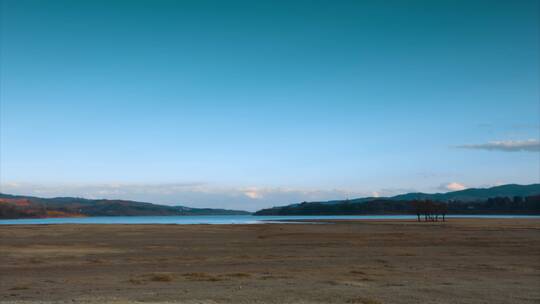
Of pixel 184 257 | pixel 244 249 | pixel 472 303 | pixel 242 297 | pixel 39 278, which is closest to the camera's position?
pixel 472 303

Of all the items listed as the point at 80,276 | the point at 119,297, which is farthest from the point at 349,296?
A: the point at 80,276

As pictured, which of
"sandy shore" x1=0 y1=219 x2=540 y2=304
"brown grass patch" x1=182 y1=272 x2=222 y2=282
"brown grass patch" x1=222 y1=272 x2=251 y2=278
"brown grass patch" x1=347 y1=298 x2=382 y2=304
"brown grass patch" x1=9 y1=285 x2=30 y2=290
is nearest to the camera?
"brown grass patch" x1=347 y1=298 x2=382 y2=304

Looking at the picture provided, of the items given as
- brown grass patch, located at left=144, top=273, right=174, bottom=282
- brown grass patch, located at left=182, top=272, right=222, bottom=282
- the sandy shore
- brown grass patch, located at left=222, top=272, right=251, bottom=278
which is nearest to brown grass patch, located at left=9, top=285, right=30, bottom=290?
the sandy shore

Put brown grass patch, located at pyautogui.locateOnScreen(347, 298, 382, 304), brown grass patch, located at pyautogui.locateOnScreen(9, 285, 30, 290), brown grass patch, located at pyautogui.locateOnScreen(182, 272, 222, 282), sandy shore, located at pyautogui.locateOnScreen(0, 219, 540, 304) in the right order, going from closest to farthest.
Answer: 1. brown grass patch, located at pyautogui.locateOnScreen(347, 298, 382, 304)
2. sandy shore, located at pyautogui.locateOnScreen(0, 219, 540, 304)
3. brown grass patch, located at pyautogui.locateOnScreen(9, 285, 30, 290)
4. brown grass patch, located at pyautogui.locateOnScreen(182, 272, 222, 282)

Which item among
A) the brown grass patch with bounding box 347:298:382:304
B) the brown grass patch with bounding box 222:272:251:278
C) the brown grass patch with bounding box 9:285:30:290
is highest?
the brown grass patch with bounding box 347:298:382:304

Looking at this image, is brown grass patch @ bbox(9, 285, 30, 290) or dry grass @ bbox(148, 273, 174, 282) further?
dry grass @ bbox(148, 273, 174, 282)

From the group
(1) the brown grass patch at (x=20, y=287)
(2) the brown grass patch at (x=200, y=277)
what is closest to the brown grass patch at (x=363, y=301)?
(2) the brown grass patch at (x=200, y=277)

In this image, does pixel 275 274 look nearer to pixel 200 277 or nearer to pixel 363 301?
pixel 200 277

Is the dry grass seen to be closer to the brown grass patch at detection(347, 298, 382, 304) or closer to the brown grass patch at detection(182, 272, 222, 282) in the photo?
the brown grass patch at detection(182, 272, 222, 282)

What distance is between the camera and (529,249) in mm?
34125

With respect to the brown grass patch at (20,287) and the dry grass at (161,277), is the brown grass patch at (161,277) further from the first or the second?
the brown grass patch at (20,287)

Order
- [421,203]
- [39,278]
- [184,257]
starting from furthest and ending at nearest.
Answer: [421,203]
[184,257]
[39,278]

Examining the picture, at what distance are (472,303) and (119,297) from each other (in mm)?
11054

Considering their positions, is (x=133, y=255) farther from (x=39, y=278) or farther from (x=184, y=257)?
(x=39, y=278)
